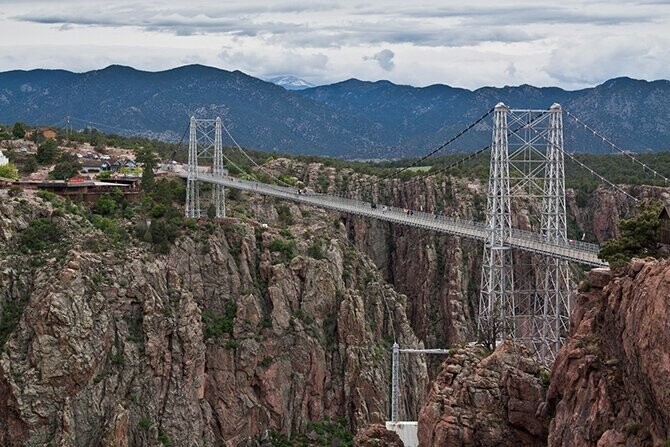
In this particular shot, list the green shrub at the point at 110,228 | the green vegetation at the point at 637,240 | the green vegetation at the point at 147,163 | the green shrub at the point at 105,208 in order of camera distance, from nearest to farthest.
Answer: the green vegetation at the point at 637,240
the green shrub at the point at 110,228
the green shrub at the point at 105,208
the green vegetation at the point at 147,163

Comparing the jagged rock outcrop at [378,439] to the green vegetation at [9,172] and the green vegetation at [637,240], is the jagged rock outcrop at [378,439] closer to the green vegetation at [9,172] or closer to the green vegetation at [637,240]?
the green vegetation at [637,240]

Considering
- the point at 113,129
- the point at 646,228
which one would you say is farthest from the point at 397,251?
the point at 113,129

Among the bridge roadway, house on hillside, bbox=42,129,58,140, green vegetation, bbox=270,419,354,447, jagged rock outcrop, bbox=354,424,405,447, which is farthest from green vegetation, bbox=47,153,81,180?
jagged rock outcrop, bbox=354,424,405,447

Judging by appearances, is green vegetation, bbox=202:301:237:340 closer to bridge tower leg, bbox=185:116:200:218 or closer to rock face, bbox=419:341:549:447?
bridge tower leg, bbox=185:116:200:218

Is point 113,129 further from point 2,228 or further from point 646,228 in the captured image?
point 646,228

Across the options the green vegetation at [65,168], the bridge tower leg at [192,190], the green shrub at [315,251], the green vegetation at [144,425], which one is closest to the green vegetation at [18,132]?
the green vegetation at [65,168]

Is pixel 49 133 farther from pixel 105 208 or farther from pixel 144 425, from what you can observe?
pixel 144 425
